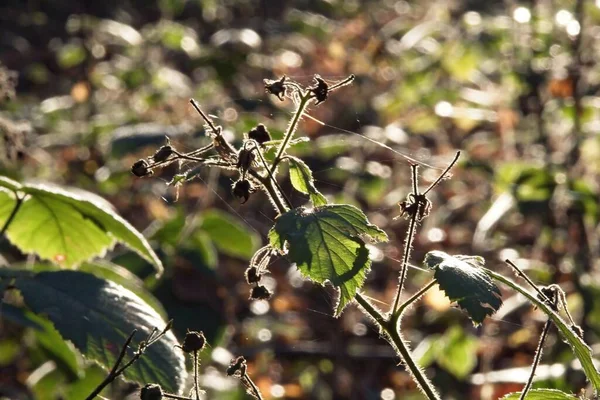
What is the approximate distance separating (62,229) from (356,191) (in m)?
2.56

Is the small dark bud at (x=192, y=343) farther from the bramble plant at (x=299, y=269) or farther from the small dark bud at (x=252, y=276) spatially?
the small dark bud at (x=252, y=276)

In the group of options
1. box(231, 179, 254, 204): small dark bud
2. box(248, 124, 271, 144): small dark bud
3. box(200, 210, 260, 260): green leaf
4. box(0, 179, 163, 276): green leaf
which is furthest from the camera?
box(200, 210, 260, 260): green leaf

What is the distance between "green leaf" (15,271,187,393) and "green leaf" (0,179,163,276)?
261mm

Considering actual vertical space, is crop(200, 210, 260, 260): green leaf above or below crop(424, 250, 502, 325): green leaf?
below

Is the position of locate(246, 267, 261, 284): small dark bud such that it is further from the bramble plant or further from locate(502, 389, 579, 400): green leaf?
locate(502, 389, 579, 400): green leaf

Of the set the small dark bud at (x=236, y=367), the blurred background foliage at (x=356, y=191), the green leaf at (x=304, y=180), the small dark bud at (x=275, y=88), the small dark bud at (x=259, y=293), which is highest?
the small dark bud at (x=275, y=88)

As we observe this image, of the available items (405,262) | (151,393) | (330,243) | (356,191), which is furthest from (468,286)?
(356,191)

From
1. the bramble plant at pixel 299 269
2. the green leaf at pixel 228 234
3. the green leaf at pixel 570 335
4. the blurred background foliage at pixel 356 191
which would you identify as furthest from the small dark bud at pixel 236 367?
the green leaf at pixel 228 234

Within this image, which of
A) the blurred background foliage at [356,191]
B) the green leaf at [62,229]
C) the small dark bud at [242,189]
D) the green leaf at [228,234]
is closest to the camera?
the small dark bud at [242,189]

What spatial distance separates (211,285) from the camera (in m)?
3.64

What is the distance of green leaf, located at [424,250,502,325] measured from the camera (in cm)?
120

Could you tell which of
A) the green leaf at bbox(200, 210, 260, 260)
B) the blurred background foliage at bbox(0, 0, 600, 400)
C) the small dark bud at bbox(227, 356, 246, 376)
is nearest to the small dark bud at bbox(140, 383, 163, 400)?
the small dark bud at bbox(227, 356, 246, 376)

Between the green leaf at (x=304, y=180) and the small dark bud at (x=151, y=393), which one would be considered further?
the green leaf at (x=304, y=180)

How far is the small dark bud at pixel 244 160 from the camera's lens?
119cm
